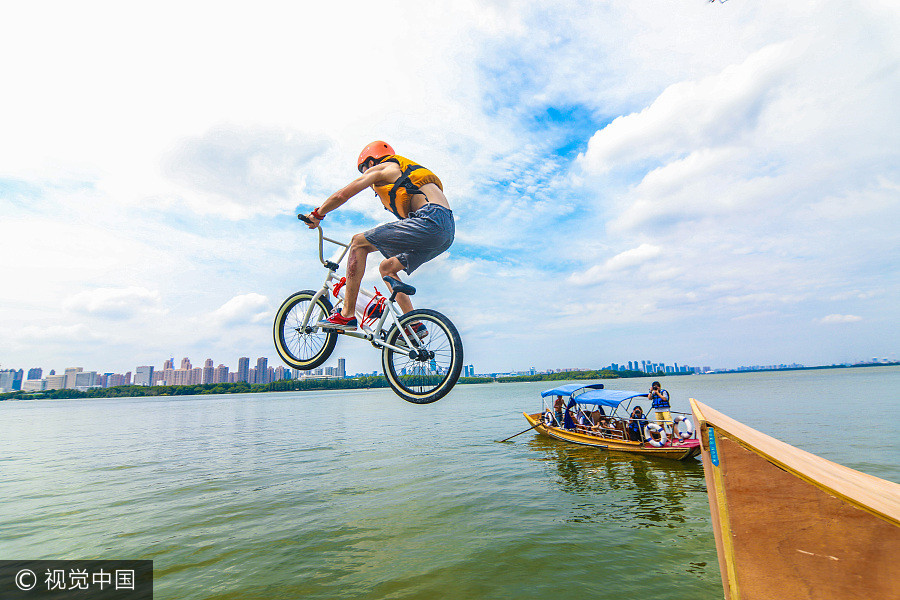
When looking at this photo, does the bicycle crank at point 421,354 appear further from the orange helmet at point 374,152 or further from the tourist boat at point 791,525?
the tourist boat at point 791,525

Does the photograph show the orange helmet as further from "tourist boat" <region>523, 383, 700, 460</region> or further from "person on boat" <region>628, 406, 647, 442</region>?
"person on boat" <region>628, 406, 647, 442</region>

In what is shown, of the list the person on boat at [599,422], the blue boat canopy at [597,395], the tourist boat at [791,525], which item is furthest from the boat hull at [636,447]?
the tourist boat at [791,525]

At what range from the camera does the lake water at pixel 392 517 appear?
14713 mm

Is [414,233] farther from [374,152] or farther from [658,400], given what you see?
[658,400]

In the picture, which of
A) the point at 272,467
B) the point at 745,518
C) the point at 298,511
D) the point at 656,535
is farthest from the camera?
the point at 272,467

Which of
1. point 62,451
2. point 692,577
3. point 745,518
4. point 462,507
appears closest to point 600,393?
point 462,507

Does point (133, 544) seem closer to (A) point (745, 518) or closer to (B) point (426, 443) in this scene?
(A) point (745, 518)

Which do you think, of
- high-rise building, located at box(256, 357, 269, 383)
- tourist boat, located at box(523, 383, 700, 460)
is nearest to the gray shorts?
high-rise building, located at box(256, 357, 269, 383)

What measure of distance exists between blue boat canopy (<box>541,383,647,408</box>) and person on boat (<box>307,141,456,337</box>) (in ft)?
86.5

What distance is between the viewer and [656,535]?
18.2 metres

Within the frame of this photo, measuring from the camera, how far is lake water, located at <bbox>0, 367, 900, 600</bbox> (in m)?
14.7

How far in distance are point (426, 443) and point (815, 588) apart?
4160cm

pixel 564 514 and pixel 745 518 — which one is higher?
pixel 745 518

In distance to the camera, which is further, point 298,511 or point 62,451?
point 62,451
